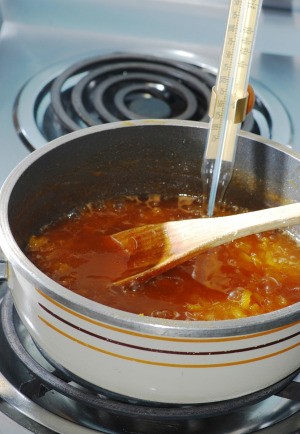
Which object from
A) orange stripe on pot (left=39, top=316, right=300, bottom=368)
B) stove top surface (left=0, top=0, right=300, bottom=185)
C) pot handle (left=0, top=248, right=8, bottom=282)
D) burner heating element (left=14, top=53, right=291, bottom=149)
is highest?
stove top surface (left=0, top=0, right=300, bottom=185)

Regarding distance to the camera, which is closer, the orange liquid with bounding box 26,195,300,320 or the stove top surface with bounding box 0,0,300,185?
the orange liquid with bounding box 26,195,300,320

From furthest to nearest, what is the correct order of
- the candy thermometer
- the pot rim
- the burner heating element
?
the burner heating element → the candy thermometer → the pot rim

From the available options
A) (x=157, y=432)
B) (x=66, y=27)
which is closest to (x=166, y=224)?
(x=157, y=432)

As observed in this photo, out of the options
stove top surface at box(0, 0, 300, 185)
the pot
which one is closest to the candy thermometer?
the pot

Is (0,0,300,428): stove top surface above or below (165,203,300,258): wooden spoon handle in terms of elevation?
above

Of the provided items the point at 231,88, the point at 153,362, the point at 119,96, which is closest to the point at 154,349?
the point at 153,362

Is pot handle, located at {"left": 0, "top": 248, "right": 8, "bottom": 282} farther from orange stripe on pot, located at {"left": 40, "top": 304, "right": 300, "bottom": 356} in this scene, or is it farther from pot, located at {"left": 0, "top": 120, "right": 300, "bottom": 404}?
orange stripe on pot, located at {"left": 40, "top": 304, "right": 300, "bottom": 356}
